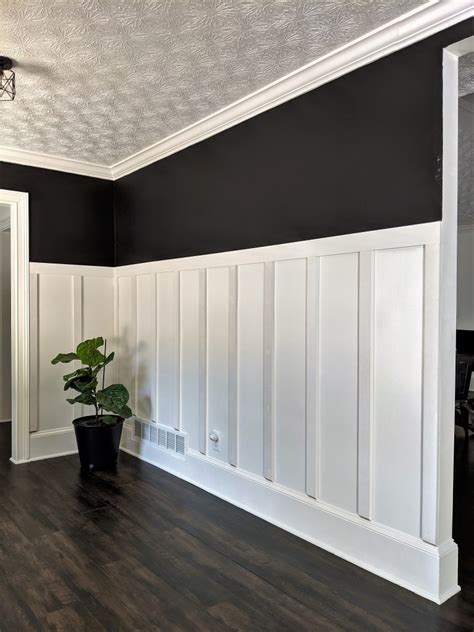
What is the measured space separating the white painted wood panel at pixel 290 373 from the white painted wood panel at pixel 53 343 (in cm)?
228

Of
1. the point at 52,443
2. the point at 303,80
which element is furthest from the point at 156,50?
the point at 52,443

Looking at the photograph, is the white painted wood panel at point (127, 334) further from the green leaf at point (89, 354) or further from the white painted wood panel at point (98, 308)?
the green leaf at point (89, 354)

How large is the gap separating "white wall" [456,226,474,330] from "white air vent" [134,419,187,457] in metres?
5.26

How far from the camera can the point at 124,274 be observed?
4.50 metres

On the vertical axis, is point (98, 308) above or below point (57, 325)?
above

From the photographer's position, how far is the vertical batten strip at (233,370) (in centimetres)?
321

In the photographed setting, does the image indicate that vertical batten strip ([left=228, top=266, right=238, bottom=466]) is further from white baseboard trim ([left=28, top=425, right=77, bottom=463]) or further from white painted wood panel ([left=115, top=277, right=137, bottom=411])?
white baseboard trim ([left=28, top=425, right=77, bottom=463])

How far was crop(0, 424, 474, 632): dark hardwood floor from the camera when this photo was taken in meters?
→ 1.99

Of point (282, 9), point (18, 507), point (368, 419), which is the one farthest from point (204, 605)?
point (282, 9)

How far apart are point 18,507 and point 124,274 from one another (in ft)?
7.02

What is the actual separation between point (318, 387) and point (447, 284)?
2.84 ft

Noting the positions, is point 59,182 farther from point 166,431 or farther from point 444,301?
point 444,301

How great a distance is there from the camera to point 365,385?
2.41 meters

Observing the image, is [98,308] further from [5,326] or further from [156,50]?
[156,50]
